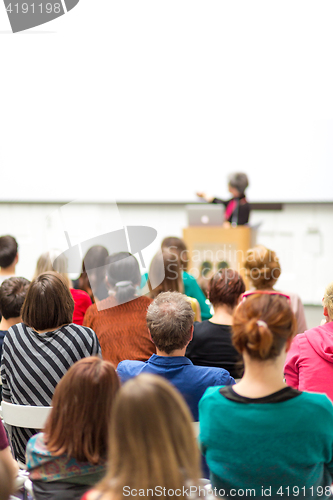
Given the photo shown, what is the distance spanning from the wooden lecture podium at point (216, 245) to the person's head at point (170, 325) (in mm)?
2742

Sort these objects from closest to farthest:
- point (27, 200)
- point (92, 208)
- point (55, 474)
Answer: point (55, 474) < point (92, 208) < point (27, 200)

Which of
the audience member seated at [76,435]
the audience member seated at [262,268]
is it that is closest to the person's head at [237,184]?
the audience member seated at [262,268]

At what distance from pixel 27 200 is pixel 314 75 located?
12.9 ft

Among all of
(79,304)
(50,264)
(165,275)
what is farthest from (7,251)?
(165,275)

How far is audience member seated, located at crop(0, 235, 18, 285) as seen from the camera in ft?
10.5

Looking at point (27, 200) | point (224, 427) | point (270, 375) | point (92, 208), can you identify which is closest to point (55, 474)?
point (224, 427)

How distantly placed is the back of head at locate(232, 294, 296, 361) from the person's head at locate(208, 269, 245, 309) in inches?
38.8

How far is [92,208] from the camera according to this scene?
6121 mm

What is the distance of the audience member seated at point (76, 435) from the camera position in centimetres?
116

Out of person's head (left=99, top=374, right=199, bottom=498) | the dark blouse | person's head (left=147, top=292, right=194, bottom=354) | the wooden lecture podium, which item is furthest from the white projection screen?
person's head (left=99, top=374, right=199, bottom=498)

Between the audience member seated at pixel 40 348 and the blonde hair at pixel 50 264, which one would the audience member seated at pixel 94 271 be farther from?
the audience member seated at pixel 40 348

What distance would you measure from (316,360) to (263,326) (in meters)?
0.68

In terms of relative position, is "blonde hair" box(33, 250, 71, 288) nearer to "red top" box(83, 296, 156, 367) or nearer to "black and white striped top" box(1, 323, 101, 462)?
"red top" box(83, 296, 156, 367)

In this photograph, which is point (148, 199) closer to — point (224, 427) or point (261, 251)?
point (261, 251)
